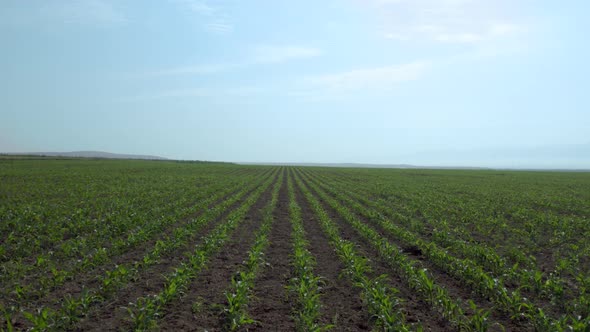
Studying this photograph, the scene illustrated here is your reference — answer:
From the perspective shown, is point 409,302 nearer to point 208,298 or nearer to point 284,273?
point 284,273

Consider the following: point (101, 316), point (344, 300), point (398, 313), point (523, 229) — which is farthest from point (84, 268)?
point (523, 229)

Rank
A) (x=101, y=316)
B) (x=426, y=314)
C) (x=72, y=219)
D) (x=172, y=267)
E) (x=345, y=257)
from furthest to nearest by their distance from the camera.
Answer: (x=72, y=219)
(x=345, y=257)
(x=172, y=267)
(x=426, y=314)
(x=101, y=316)

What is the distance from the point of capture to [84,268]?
7613mm

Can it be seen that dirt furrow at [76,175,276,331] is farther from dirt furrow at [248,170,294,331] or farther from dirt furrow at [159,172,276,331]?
dirt furrow at [248,170,294,331]

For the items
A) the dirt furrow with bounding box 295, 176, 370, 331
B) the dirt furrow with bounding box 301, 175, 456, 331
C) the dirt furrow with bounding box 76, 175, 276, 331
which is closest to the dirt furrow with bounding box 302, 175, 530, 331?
the dirt furrow with bounding box 301, 175, 456, 331

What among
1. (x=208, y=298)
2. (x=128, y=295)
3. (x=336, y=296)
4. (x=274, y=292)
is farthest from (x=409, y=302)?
(x=128, y=295)

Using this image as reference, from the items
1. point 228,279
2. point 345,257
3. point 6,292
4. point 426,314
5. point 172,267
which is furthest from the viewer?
point 345,257

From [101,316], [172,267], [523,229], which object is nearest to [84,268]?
[172,267]

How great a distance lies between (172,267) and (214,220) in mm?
6455

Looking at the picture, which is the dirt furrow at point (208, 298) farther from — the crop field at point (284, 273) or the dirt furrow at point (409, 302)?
the dirt furrow at point (409, 302)

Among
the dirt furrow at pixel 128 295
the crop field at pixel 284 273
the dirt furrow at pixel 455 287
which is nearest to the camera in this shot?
the dirt furrow at pixel 128 295

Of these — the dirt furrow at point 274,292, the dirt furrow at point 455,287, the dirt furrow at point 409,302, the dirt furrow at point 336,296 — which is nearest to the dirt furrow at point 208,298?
the dirt furrow at point 274,292

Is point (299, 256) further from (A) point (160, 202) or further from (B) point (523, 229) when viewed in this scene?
(A) point (160, 202)

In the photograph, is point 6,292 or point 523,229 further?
point 523,229
